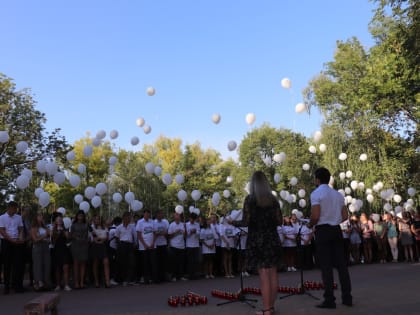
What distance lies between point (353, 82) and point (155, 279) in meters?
23.9

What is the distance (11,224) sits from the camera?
9859 mm

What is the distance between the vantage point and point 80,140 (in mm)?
48906

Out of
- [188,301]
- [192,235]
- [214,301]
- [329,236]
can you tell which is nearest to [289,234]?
[192,235]

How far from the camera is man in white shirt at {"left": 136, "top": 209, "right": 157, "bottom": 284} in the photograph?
11.3 m

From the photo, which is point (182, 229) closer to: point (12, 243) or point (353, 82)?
point (12, 243)

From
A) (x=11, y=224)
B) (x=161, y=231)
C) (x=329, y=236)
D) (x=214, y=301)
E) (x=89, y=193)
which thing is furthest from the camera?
(x=89, y=193)

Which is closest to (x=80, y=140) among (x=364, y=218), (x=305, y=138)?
(x=305, y=138)

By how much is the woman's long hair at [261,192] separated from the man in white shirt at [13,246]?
664 cm

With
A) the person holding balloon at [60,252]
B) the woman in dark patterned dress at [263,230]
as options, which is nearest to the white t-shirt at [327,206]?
the woman in dark patterned dress at [263,230]

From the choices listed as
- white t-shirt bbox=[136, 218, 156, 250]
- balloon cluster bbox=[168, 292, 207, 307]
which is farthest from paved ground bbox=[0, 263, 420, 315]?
white t-shirt bbox=[136, 218, 156, 250]

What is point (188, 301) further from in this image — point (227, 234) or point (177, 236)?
point (227, 234)

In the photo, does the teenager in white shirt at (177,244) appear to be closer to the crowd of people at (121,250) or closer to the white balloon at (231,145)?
the crowd of people at (121,250)

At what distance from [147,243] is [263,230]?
6302mm

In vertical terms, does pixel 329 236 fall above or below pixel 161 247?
above
